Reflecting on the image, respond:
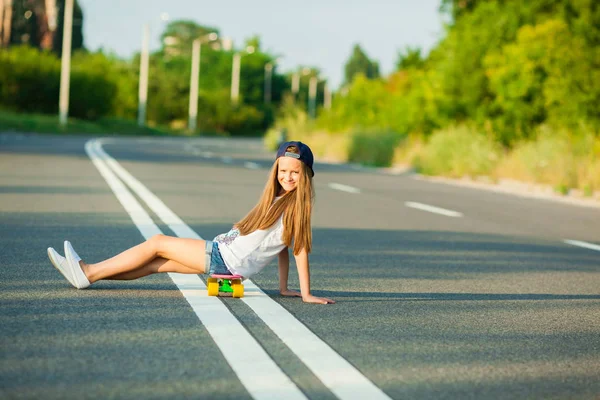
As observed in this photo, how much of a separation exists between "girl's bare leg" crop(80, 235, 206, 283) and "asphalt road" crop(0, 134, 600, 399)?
13 cm

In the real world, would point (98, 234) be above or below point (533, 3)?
below

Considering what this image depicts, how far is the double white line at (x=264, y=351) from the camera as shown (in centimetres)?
479

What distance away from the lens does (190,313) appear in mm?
6484

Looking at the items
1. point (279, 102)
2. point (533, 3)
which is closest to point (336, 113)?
point (533, 3)

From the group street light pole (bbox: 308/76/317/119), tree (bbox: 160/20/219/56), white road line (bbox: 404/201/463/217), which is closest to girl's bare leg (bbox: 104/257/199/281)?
white road line (bbox: 404/201/463/217)

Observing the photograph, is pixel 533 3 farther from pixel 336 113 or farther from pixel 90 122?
pixel 90 122

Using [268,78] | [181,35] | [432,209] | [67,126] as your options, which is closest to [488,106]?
[432,209]

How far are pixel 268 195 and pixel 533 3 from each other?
89.2 ft

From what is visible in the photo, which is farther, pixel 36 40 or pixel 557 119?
pixel 36 40

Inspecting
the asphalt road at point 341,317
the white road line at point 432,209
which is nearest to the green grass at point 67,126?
→ the white road line at point 432,209

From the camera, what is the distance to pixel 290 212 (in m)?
7.08

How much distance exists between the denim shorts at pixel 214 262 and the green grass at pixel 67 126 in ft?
147

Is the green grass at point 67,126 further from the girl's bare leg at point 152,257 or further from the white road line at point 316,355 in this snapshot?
the white road line at point 316,355

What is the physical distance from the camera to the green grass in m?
52.8
